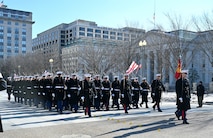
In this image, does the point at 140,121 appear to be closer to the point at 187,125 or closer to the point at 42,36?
the point at 187,125

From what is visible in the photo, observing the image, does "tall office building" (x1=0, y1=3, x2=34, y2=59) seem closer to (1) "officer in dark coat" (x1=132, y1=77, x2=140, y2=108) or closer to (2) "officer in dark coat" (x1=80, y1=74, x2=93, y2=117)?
(1) "officer in dark coat" (x1=132, y1=77, x2=140, y2=108)

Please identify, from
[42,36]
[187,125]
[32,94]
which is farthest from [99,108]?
[42,36]

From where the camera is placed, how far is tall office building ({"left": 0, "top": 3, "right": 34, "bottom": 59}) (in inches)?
5610

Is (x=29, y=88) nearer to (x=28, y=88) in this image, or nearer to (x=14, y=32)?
(x=28, y=88)

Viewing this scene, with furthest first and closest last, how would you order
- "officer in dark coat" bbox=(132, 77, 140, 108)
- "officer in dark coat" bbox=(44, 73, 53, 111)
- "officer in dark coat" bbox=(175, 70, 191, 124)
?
"officer in dark coat" bbox=(132, 77, 140, 108) → "officer in dark coat" bbox=(44, 73, 53, 111) → "officer in dark coat" bbox=(175, 70, 191, 124)

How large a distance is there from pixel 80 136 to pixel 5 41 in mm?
142974

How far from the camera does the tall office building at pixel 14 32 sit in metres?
142

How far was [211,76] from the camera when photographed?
6488cm

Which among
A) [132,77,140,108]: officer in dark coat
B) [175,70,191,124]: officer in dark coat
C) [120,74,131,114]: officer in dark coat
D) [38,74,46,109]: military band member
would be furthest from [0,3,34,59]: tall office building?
[175,70,191,124]: officer in dark coat

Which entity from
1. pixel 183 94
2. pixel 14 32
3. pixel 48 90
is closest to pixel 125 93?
pixel 183 94

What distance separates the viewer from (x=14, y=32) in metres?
147

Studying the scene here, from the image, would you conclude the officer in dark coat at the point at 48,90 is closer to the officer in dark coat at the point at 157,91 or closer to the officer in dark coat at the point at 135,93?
the officer in dark coat at the point at 135,93

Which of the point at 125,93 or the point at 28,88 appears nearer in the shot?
the point at 125,93

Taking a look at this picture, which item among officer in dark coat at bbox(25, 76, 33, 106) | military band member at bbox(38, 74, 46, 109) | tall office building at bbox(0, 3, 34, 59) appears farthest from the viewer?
tall office building at bbox(0, 3, 34, 59)
